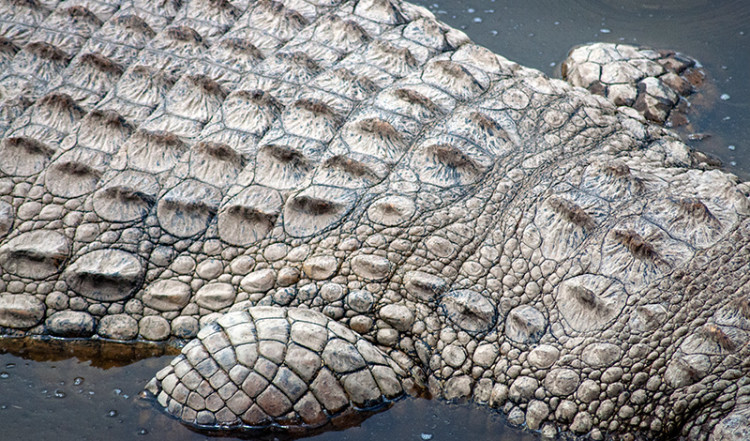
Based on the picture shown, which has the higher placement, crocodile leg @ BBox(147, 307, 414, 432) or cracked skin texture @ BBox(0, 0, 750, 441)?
cracked skin texture @ BBox(0, 0, 750, 441)

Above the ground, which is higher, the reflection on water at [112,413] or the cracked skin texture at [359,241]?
the cracked skin texture at [359,241]

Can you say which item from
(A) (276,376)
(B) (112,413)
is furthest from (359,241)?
(B) (112,413)

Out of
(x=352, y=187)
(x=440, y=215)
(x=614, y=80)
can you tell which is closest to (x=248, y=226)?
(x=352, y=187)

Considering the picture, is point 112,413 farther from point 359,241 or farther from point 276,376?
point 359,241

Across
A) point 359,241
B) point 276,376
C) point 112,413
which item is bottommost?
point 112,413

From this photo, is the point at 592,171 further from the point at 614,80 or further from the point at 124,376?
the point at 124,376

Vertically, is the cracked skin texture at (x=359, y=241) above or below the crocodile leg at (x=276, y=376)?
above

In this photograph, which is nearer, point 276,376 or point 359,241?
point 276,376

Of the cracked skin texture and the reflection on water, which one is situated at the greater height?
the cracked skin texture
